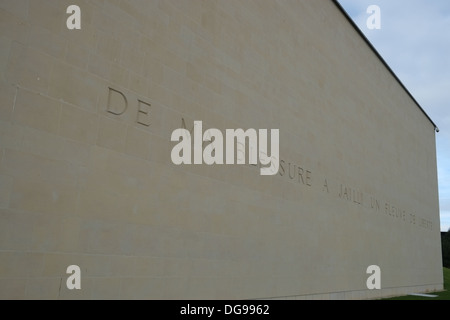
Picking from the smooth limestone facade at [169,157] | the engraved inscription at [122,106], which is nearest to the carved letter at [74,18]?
the smooth limestone facade at [169,157]

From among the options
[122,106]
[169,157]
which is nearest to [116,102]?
[122,106]

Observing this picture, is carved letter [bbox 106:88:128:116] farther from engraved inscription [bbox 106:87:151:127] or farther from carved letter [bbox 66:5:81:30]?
carved letter [bbox 66:5:81:30]

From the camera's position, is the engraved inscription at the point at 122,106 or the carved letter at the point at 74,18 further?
the engraved inscription at the point at 122,106

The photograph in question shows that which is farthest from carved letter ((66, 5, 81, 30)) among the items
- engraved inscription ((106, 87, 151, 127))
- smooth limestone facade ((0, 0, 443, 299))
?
engraved inscription ((106, 87, 151, 127))

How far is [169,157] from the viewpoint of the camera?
6297 mm

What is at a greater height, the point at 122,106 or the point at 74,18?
the point at 74,18

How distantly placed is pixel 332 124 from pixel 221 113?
5525 mm

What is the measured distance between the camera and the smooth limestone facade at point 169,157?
4.62 metres

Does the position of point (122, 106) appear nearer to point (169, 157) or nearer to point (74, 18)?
point (169, 157)

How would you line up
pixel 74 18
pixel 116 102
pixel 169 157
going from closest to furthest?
pixel 74 18, pixel 116 102, pixel 169 157

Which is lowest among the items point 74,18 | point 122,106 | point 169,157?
point 169,157

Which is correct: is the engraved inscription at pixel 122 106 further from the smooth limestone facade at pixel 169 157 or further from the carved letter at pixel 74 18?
the carved letter at pixel 74 18

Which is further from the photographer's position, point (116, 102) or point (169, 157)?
point (169, 157)
